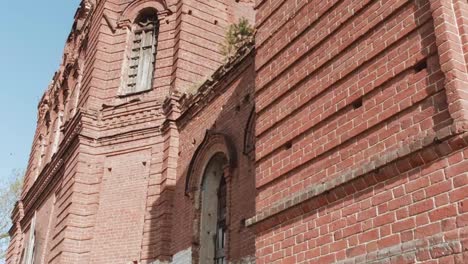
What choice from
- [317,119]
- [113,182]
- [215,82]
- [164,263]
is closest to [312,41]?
[317,119]

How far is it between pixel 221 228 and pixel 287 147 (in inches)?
218

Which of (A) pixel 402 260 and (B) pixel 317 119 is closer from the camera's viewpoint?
(A) pixel 402 260

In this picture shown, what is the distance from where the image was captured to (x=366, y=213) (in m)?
4.51

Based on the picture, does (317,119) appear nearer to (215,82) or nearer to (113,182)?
(215,82)

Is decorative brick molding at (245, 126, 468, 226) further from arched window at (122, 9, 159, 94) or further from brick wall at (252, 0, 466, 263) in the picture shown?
arched window at (122, 9, 159, 94)

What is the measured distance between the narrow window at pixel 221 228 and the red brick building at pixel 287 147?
45 mm

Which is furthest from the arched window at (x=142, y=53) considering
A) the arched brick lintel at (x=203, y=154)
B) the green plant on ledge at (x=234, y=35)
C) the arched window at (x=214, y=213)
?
the arched window at (x=214, y=213)

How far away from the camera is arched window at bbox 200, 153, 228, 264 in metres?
10.8

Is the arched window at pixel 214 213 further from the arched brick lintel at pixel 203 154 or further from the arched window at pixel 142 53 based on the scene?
the arched window at pixel 142 53

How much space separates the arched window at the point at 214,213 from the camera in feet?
35.5

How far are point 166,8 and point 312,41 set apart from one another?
10852mm

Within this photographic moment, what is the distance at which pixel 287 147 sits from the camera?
5766 millimetres

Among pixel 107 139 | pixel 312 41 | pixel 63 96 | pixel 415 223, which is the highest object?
pixel 63 96

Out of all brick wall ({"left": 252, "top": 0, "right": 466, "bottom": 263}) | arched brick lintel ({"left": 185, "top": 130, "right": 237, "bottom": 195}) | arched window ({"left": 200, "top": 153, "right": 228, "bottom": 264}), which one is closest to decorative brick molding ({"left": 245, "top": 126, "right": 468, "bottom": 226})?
brick wall ({"left": 252, "top": 0, "right": 466, "bottom": 263})
